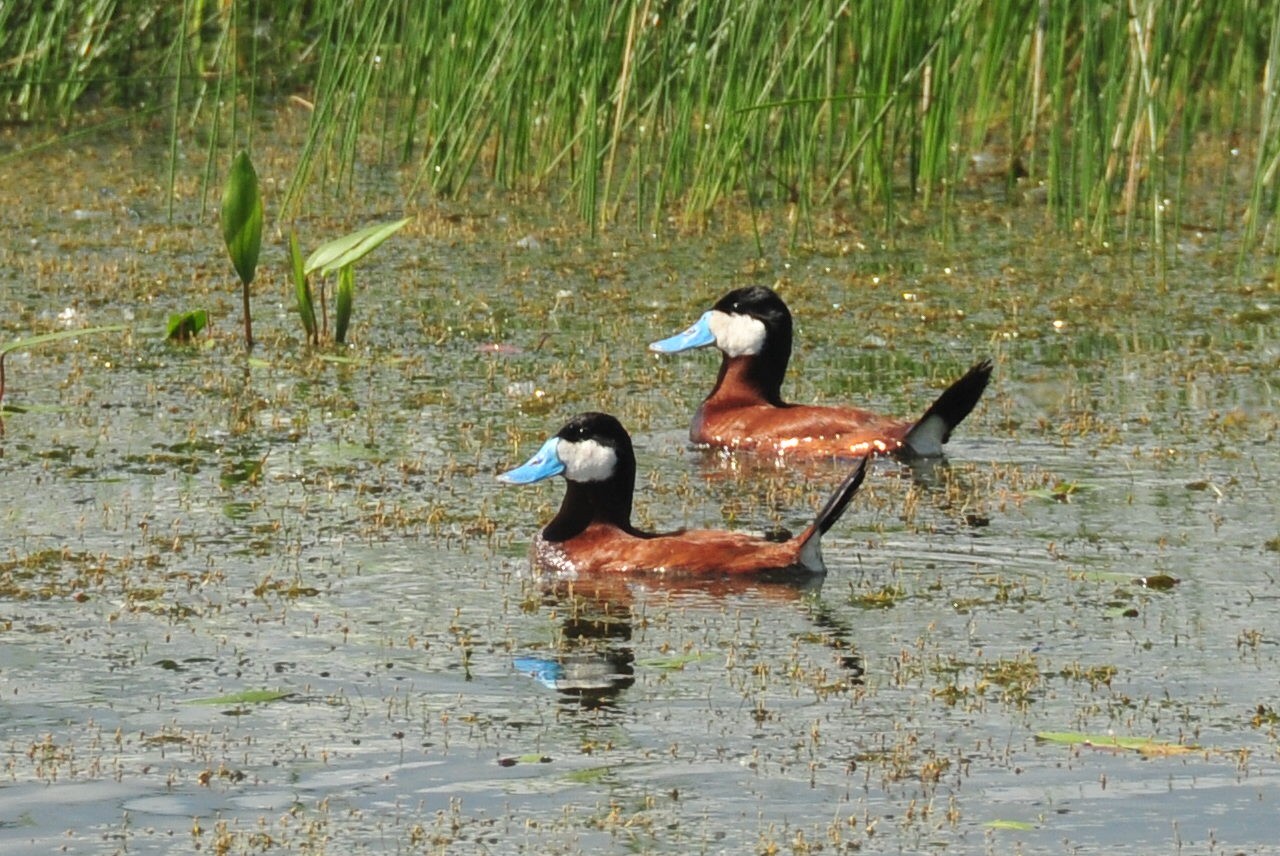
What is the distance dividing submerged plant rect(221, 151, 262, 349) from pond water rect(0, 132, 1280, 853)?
0.88ft

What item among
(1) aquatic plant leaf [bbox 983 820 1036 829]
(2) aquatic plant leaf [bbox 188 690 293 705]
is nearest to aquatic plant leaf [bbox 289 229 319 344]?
(2) aquatic plant leaf [bbox 188 690 293 705]

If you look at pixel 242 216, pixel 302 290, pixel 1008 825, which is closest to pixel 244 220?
pixel 242 216

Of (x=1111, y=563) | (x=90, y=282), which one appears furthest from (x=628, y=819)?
(x=90, y=282)

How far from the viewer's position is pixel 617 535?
267 inches

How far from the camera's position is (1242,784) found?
4.77m

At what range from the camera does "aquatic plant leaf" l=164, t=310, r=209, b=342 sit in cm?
968

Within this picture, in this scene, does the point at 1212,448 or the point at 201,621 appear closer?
the point at 201,621

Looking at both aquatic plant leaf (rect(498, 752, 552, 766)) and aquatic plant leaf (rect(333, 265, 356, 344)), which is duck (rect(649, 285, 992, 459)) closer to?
aquatic plant leaf (rect(333, 265, 356, 344))

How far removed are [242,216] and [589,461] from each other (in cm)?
307

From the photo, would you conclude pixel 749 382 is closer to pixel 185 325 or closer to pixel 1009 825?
pixel 185 325

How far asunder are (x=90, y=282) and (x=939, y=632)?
5981 mm

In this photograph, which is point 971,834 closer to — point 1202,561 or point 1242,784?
point 1242,784

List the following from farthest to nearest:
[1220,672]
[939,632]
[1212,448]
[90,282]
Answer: [90,282] < [1212,448] < [939,632] < [1220,672]

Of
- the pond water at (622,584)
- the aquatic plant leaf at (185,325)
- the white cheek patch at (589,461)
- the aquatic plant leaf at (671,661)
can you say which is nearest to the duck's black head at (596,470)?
the white cheek patch at (589,461)
